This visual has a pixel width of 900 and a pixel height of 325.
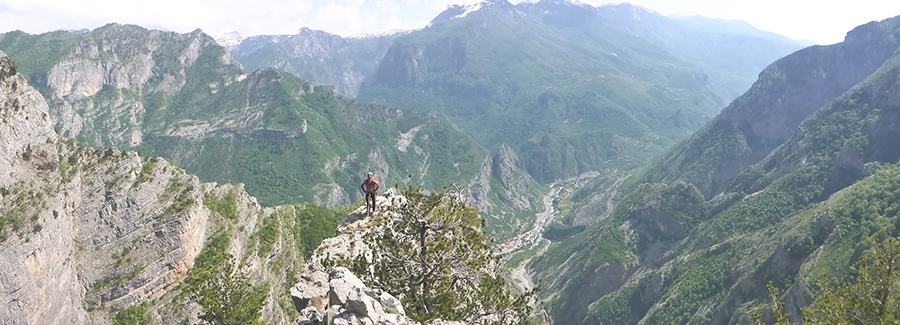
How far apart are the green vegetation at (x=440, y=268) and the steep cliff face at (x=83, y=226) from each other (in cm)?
6180

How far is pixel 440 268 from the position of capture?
125ft

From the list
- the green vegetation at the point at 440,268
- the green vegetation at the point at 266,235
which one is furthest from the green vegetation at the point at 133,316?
the green vegetation at the point at 440,268

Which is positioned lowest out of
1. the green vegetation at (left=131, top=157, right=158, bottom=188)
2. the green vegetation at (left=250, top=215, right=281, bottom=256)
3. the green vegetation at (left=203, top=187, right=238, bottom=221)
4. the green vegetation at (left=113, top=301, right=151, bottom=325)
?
the green vegetation at (left=113, top=301, right=151, bottom=325)

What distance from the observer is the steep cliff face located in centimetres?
7431

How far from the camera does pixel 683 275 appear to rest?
177m

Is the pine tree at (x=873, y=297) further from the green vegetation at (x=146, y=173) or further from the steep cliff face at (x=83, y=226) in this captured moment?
the green vegetation at (x=146, y=173)

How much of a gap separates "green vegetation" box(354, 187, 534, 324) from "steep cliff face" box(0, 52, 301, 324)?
203 feet

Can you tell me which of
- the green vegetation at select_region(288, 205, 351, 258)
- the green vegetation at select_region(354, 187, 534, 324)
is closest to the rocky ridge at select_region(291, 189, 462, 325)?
the green vegetation at select_region(354, 187, 534, 324)

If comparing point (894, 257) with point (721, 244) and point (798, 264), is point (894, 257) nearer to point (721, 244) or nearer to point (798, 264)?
point (798, 264)

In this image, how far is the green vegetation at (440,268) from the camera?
3709cm

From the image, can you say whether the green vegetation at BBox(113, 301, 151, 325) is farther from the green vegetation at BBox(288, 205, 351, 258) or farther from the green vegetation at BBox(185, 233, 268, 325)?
the green vegetation at BBox(185, 233, 268, 325)

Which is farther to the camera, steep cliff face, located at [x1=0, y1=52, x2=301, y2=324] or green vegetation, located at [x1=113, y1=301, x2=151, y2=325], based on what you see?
green vegetation, located at [x1=113, y1=301, x2=151, y2=325]

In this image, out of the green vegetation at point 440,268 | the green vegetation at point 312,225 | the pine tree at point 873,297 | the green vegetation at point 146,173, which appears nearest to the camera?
the pine tree at point 873,297

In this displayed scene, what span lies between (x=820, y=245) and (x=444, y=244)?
457 ft
